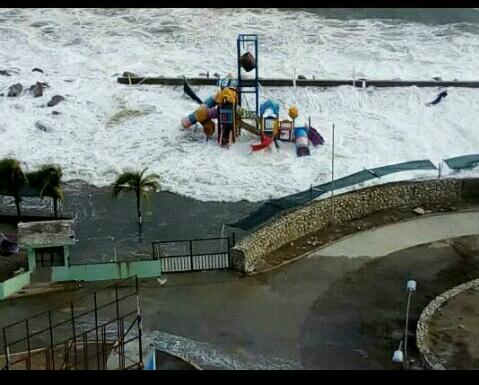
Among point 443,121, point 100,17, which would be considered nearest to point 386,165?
point 443,121

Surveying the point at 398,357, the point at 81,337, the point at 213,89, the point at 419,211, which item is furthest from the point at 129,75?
the point at 398,357

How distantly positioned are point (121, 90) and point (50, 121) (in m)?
4.01

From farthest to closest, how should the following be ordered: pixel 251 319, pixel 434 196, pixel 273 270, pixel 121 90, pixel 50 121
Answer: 1. pixel 121 90
2. pixel 50 121
3. pixel 434 196
4. pixel 273 270
5. pixel 251 319

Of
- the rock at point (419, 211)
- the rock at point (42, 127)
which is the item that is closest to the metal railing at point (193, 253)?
the rock at point (419, 211)

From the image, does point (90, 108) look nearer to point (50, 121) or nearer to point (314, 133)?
point (50, 121)

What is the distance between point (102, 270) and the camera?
60.1ft

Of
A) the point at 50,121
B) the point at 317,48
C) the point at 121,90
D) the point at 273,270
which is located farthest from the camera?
the point at 317,48

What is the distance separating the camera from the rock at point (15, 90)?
32.3 m

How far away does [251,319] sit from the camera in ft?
54.5

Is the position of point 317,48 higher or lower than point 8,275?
higher

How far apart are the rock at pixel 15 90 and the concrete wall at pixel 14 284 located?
15.6 metres

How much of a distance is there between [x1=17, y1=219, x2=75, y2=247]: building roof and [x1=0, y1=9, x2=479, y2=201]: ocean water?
6030mm

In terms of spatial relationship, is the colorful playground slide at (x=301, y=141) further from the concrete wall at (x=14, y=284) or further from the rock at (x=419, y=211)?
the concrete wall at (x=14, y=284)
